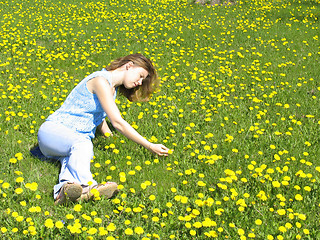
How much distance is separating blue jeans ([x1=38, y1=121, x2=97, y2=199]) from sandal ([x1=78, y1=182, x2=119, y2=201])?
0.07 metres

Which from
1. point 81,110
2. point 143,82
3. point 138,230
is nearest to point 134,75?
point 143,82

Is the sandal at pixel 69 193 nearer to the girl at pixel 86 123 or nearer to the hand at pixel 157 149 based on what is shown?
the girl at pixel 86 123

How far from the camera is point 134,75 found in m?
3.58

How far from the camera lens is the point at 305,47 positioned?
736 cm

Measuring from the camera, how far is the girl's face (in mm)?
3586

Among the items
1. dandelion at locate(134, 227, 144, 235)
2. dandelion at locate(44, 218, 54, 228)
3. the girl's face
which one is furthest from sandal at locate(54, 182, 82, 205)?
the girl's face

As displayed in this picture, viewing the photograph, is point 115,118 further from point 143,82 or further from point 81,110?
point 143,82

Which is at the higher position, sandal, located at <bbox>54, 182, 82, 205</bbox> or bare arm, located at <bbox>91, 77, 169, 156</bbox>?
bare arm, located at <bbox>91, 77, 169, 156</bbox>

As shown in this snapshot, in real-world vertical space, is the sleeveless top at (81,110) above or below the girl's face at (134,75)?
below

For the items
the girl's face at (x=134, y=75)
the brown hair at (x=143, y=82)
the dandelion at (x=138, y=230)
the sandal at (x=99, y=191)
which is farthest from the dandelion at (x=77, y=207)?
the brown hair at (x=143, y=82)

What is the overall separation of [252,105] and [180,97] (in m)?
0.99

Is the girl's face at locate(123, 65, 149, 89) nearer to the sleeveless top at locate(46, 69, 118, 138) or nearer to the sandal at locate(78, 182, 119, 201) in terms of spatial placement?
the sleeveless top at locate(46, 69, 118, 138)

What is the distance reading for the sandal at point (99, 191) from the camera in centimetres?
291

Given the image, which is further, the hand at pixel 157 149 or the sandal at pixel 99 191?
the hand at pixel 157 149
